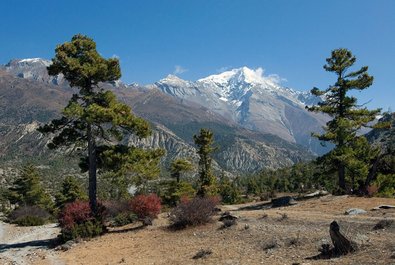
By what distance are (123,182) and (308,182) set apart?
97.7 m

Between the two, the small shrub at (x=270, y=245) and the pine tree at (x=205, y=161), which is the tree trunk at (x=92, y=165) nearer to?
the small shrub at (x=270, y=245)

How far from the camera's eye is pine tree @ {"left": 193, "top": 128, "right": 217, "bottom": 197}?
5775cm

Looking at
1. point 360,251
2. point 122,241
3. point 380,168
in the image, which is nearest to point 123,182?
point 122,241

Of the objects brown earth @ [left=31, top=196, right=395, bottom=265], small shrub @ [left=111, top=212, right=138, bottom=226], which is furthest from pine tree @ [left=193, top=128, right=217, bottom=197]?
brown earth @ [left=31, top=196, right=395, bottom=265]

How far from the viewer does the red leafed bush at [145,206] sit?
28859 mm

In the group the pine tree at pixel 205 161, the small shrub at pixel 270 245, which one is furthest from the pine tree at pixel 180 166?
the small shrub at pixel 270 245

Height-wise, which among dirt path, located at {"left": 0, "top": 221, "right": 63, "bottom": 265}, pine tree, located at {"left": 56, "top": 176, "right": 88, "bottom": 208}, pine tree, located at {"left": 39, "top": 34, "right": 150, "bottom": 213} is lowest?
dirt path, located at {"left": 0, "top": 221, "right": 63, "bottom": 265}

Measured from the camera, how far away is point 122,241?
25266 mm

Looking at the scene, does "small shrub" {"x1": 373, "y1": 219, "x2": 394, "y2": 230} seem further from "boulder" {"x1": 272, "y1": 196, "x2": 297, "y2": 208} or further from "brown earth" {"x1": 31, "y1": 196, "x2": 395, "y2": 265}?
"boulder" {"x1": 272, "y1": 196, "x2": 297, "y2": 208}

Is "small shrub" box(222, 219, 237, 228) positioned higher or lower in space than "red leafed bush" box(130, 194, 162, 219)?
lower

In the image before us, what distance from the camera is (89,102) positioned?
29969 millimetres

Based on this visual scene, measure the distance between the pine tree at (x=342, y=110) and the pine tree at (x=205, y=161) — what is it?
61.8ft

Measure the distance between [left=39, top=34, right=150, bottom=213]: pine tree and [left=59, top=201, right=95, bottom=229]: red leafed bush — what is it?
992 mm

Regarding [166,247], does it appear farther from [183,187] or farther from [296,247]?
[183,187]
